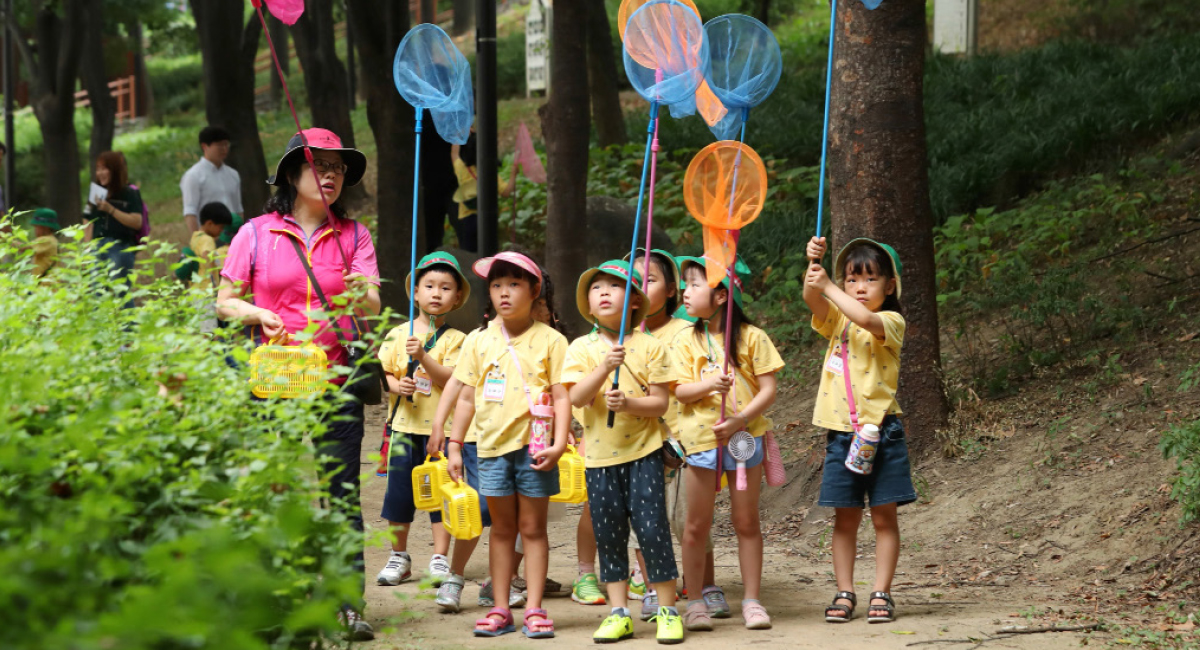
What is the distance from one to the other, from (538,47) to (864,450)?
22.3 m

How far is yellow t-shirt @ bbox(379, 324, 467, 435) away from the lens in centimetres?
638

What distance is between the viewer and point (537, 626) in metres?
5.25

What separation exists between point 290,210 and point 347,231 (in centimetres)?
25

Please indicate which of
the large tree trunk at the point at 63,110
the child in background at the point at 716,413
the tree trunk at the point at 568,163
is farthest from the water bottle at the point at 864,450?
the large tree trunk at the point at 63,110

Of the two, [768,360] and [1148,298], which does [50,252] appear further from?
[1148,298]

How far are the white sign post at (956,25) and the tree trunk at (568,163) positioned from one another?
8768 mm

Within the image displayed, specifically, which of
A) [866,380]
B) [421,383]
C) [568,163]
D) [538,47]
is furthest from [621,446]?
[538,47]

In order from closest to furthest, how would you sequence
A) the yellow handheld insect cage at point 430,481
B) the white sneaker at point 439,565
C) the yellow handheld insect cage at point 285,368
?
1. the yellow handheld insect cage at point 285,368
2. the yellow handheld insect cage at point 430,481
3. the white sneaker at point 439,565

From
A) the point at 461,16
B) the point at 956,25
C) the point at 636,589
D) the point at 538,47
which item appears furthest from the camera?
the point at 461,16

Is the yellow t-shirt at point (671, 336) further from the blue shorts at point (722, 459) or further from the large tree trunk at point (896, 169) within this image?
the large tree trunk at point (896, 169)

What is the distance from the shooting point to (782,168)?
14922 mm

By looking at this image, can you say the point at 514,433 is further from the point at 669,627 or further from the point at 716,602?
the point at 716,602

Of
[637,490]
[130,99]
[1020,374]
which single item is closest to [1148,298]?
[1020,374]

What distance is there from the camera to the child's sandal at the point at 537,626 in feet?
17.2
